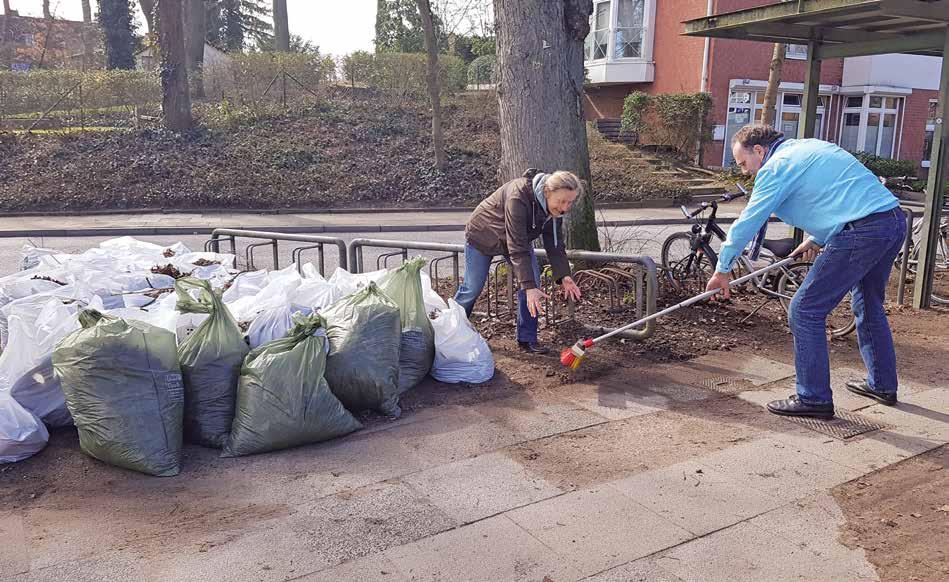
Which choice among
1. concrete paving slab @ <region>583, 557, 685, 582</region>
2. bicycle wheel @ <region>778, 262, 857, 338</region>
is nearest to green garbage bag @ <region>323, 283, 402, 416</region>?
concrete paving slab @ <region>583, 557, 685, 582</region>

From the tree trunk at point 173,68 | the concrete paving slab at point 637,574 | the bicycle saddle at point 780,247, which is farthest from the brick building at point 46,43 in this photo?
the concrete paving slab at point 637,574

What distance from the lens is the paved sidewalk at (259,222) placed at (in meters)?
15.0

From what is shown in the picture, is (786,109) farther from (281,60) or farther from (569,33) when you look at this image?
(569,33)

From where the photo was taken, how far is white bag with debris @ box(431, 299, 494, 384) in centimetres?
516

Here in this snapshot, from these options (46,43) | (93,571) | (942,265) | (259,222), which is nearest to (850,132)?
(942,265)

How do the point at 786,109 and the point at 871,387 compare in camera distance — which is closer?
the point at 871,387

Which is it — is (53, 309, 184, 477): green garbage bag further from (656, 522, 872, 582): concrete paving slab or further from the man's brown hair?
the man's brown hair

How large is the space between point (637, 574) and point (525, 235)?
8.83 feet

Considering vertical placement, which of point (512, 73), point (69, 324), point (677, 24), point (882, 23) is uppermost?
point (677, 24)

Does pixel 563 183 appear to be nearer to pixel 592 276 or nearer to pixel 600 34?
pixel 592 276

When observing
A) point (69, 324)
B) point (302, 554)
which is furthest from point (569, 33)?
point (302, 554)

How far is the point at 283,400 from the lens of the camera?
4000 millimetres

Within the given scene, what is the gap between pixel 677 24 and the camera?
1046 inches

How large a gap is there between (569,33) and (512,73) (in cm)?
63
